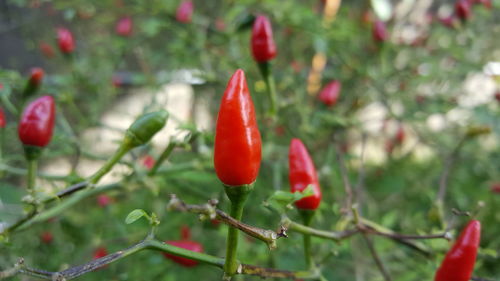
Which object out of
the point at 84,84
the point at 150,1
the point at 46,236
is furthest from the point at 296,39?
the point at 46,236

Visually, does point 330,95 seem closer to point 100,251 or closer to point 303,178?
point 303,178

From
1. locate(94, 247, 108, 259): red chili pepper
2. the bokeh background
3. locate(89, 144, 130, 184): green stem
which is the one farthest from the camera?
locate(94, 247, 108, 259): red chili pepper

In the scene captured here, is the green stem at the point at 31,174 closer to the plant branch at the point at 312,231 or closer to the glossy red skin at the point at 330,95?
the plant branch at the point at 312,231

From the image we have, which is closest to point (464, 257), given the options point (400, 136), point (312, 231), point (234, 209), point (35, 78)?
point (312, 231)

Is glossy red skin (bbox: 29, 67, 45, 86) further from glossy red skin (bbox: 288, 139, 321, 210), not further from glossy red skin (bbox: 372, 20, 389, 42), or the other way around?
glossy red skin (bbox: 372, 20, 389, 42)

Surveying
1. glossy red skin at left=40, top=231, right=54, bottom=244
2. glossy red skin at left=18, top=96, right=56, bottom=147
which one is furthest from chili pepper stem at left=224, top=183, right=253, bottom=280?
glossy red skin at left=40, top=231, right=54, bottom=244

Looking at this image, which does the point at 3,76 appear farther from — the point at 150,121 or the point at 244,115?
the point at 244,115

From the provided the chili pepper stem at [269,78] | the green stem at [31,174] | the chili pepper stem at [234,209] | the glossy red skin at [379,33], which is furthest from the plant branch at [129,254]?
the glossy red skin at [379,33]
